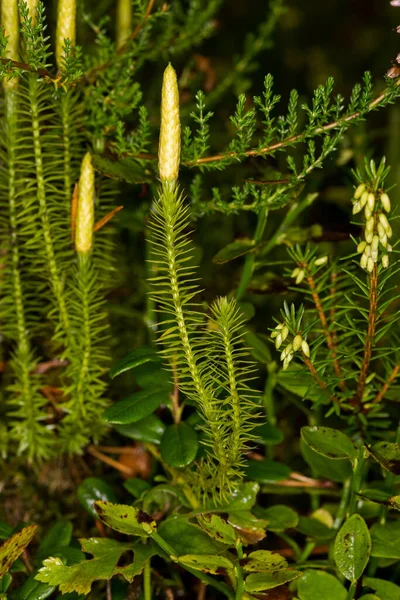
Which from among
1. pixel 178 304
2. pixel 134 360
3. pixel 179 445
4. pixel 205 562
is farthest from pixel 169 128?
pixel 205 562

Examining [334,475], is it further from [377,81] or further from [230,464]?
[377,81]

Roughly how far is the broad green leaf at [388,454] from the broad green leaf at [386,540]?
0.36ft

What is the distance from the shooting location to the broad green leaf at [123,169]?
1.00m

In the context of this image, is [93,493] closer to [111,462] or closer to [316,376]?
[111,462]

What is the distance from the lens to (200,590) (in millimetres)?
1094

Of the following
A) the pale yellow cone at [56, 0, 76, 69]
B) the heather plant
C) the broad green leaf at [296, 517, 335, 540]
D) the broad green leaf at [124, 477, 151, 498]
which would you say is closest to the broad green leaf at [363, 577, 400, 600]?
the heather plant

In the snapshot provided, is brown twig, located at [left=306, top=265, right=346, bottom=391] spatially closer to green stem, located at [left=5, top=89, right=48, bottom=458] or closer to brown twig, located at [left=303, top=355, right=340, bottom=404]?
brown twig, located at [left=303, top=355, right=340, bottom=404]

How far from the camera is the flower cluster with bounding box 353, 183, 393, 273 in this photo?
2.61ft

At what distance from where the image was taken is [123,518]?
901 mm

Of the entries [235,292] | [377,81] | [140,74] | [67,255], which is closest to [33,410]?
[67,255]

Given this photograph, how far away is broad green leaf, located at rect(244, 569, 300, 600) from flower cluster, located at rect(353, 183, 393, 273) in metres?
0.39

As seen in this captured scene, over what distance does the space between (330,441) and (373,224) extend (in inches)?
12.5

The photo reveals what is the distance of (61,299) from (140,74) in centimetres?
91

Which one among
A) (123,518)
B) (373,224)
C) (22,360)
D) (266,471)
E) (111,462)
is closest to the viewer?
(373,224)
